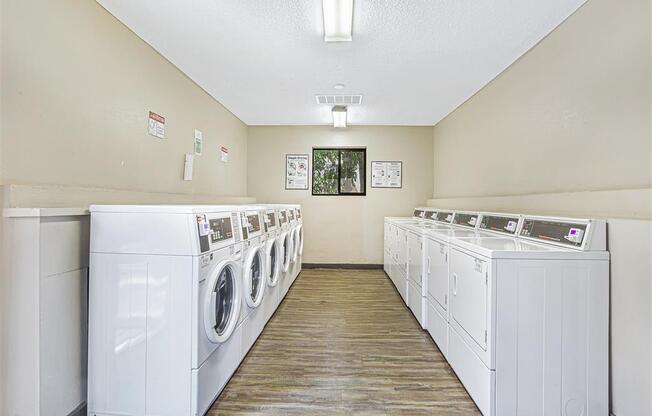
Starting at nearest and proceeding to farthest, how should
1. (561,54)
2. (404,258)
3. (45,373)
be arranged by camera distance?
(45,373) → (561,54) → (404,258)

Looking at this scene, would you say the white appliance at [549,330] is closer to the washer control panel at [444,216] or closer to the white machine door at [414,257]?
the white machine door at [414,257]

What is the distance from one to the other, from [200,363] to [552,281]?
5.96 feet

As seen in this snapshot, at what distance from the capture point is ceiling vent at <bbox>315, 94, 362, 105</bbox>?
12.4ft

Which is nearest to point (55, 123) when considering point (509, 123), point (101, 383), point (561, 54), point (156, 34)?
point (156, 34)

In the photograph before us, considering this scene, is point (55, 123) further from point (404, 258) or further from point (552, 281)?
point (404, 258)

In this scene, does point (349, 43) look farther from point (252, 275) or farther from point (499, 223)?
point (252, 275)

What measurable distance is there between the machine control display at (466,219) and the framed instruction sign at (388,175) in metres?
1.83

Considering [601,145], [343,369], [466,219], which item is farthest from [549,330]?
[466,219]

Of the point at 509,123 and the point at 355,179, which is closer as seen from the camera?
the point at 509,123

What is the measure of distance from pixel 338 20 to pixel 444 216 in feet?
8.71

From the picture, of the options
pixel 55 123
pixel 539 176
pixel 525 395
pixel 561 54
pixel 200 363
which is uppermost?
pixel 561 54

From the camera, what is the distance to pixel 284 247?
12.0 ft

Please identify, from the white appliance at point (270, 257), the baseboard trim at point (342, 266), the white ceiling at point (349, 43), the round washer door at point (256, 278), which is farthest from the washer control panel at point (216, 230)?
the baseboard trim at point (342, 266)

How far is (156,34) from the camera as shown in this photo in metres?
2.40
